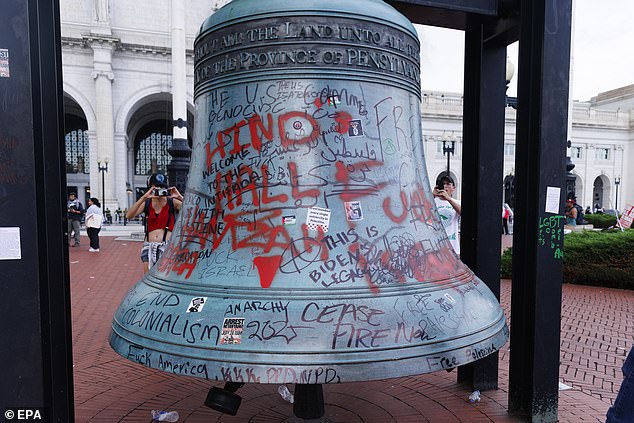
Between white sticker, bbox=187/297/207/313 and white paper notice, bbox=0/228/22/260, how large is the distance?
112 cm

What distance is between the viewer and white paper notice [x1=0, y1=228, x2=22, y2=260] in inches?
82.8

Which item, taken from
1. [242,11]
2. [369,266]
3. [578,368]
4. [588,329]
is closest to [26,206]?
[242,11]

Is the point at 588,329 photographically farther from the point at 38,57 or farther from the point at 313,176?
the point at 38,57

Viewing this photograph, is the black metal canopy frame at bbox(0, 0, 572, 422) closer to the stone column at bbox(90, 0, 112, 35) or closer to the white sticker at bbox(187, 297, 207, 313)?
the white sticker at bbox(187, 297, 207, 313)

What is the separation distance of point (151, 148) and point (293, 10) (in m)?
51.9

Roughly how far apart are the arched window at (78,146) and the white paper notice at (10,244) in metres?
48.5

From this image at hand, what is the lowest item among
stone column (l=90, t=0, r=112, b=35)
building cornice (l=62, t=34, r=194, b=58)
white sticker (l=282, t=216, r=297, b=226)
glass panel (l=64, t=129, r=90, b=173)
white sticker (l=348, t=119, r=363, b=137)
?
white sticker (l=282, t=216, r=297, b=226)

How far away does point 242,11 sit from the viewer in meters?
1.77

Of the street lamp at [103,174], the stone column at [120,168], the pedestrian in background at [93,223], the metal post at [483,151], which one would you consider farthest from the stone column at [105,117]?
the metal post at [483,151]

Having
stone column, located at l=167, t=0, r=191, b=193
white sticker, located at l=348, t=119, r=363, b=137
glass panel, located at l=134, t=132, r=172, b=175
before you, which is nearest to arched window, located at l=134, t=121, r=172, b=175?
glass panel, located at l=134, t=132, r=172, b=175

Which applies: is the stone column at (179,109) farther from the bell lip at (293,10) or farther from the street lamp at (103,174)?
the street lamp at (103,174)

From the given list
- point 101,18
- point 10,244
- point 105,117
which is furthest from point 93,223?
point 101,18

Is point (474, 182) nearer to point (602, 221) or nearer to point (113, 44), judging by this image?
point (602, 221)

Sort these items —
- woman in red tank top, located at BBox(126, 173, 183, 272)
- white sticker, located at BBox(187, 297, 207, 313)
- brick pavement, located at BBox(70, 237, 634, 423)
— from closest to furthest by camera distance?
white sticker, located at BBox(187, 297, 207, 313) < brick pavement, located at BBox(70, 237, 634, 423) < woman in red tank top, located at BBox(126, 173, 183, 272)
